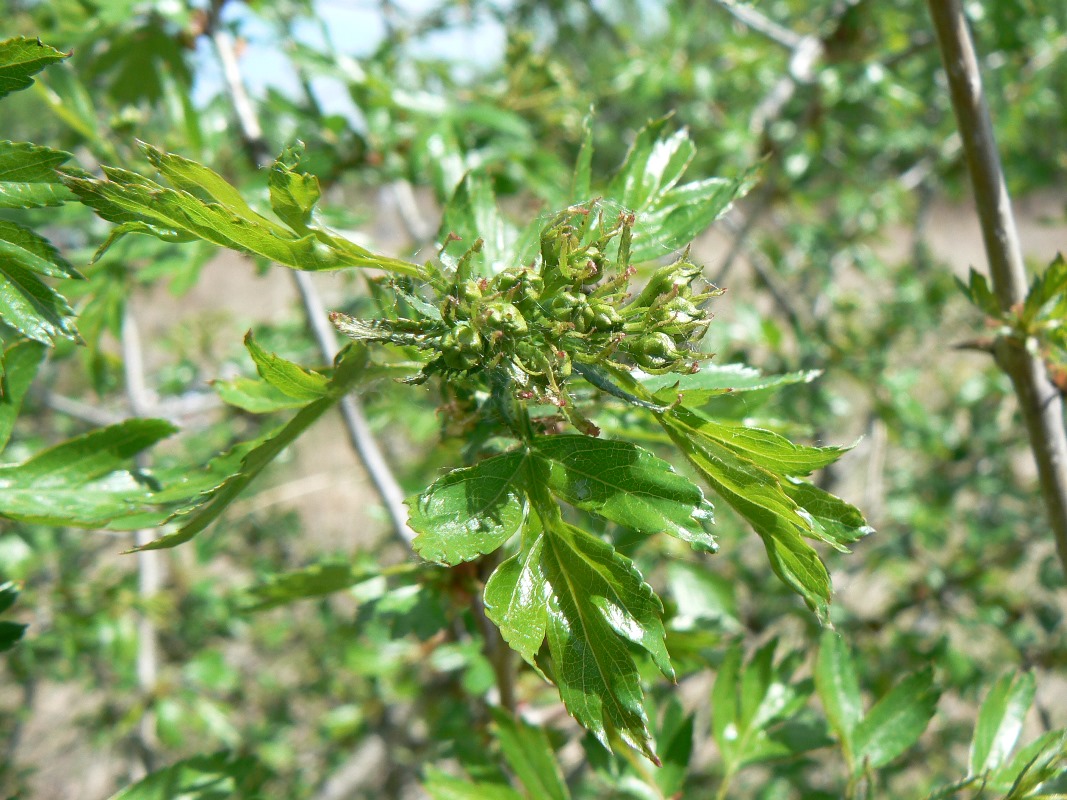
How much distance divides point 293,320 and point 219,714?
5.19 feet

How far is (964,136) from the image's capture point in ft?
3.97

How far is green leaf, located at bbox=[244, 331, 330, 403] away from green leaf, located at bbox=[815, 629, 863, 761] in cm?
97

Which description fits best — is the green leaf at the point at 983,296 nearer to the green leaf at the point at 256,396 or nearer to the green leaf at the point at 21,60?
the green leaf at the point at 256,396

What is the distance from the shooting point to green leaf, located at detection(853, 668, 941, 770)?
4.44 feet

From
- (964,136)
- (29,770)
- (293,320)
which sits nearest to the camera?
(964,136)

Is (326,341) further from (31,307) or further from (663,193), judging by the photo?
(663,193)

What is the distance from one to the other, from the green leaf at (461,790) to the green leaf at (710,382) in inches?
29.5

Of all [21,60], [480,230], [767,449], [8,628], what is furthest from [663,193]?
[8,628]

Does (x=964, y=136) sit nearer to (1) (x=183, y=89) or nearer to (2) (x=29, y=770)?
(1) (x=183, y=89)

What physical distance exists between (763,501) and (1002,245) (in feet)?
2.19

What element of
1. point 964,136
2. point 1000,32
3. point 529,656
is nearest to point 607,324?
point 529,656

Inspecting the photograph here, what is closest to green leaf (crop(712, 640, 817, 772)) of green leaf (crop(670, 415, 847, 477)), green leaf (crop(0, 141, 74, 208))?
green leaf (crop(670, 415, 847, 477))

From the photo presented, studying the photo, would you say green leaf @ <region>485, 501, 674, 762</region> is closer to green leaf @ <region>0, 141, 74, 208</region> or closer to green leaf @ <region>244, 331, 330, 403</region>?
green leaf @ <region>244, 331, 330, 403</region>

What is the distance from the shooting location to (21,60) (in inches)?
35.9
